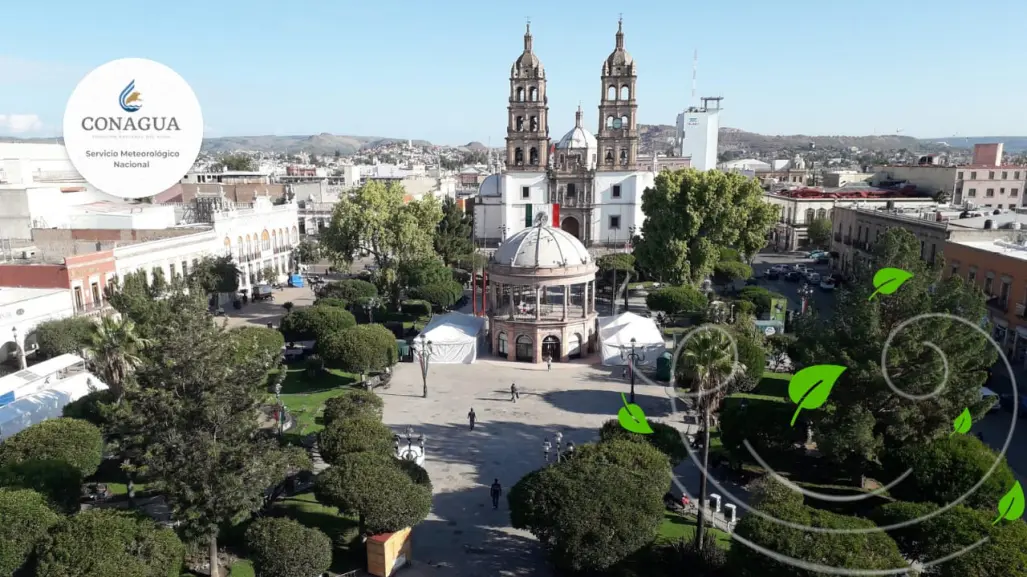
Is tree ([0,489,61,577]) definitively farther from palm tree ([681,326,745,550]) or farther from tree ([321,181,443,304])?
tree ([321,181,443,304])

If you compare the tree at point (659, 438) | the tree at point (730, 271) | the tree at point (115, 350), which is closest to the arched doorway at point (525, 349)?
the tree at point (659, 438)

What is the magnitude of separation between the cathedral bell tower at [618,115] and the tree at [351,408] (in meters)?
55.0

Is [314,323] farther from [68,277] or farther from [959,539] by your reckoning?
[959,539]

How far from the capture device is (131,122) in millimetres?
36438

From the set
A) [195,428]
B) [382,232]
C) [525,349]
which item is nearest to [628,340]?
[525,349]

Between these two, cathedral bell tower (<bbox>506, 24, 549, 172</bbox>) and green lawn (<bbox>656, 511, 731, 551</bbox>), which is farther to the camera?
cathedral bell tower (<bbox>506, 24, 549, 172</bbox>)

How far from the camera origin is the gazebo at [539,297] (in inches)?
1515

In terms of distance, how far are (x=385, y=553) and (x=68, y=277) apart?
29.2 meters

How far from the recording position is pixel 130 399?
17.8 meters

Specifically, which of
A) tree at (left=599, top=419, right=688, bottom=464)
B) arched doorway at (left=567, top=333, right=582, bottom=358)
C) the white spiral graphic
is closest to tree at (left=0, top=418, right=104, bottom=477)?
tree at (left=599, top=419, right=688, bottom=464)

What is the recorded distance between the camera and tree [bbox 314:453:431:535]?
18.0 meters

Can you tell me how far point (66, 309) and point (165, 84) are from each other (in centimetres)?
1329

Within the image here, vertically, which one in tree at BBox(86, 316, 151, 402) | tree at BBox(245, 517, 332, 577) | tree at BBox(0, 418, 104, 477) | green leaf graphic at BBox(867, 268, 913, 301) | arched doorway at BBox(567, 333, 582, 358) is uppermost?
green leaf graphic at BBox(867, 268, 913, 301)

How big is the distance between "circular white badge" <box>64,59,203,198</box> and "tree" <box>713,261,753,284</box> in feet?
120
